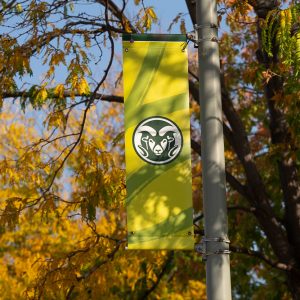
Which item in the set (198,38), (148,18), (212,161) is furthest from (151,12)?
(212,161)

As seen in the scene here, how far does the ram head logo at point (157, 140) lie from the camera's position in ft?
21.6

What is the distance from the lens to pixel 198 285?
77.3 ft

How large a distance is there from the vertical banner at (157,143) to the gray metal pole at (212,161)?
353 millimetres

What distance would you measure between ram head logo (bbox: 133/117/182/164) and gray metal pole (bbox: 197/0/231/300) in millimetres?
435

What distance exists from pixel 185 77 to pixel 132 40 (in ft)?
1.71

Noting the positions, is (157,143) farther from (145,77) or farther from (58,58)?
(58,58)

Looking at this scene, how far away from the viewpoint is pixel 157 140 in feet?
21.5

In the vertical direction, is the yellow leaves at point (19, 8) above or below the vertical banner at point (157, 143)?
above

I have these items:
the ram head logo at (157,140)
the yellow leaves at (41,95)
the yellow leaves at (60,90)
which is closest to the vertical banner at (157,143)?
the ram head logo at (157,140)

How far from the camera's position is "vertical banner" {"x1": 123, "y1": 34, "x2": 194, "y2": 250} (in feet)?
21.1

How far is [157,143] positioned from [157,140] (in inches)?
1.4

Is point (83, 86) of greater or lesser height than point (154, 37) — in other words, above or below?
above

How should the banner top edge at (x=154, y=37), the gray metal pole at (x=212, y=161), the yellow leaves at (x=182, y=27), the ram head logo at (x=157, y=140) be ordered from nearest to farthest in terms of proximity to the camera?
the gray metal pole at (x=212, y=161) < the ram head logo at (x=157, y=140) < the banner top edge at (x=154, y=37) < the yellow leaves at (x=182, y=27)

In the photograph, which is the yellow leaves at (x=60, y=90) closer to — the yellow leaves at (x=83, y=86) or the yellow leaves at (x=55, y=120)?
the yellow leaves at (x=55, y=120)
